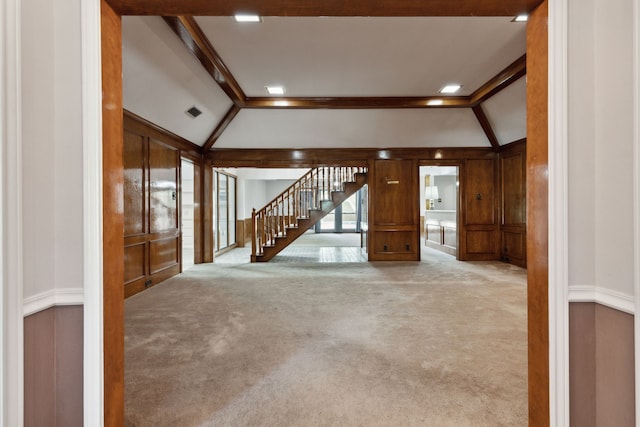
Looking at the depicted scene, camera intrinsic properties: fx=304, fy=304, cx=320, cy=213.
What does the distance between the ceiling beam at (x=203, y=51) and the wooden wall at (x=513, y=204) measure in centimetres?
552

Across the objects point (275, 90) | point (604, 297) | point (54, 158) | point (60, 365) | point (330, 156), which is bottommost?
point (60, 365)

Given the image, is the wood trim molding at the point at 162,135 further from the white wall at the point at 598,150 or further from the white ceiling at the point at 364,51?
the white wall at the point at 598,150

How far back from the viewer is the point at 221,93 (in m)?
5.07

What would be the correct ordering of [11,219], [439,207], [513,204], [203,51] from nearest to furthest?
[11,219]
[203,51]
[513,204]
[439,207]

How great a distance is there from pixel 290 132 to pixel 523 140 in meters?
4.60

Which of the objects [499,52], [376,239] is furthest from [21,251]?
[376,239]

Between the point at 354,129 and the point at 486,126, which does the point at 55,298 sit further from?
the point at 486,126

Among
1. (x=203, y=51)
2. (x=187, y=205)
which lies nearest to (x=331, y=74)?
(x=203, y=51)

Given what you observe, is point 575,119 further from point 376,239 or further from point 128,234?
point 376,239

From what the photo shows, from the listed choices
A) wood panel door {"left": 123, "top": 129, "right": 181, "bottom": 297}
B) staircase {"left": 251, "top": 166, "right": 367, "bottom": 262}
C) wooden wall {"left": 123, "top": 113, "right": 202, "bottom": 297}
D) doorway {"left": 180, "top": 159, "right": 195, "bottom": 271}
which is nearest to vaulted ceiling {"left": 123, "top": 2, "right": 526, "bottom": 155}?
wooden wall {"left": 123, "top": 113, "right": 202, "bottom": 297}

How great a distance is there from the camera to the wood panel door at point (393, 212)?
688 centimetres

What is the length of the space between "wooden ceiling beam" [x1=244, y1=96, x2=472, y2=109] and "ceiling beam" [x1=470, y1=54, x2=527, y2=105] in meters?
0.23

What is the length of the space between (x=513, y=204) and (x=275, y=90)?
5352mm

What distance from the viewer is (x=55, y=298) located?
4.42 ft
